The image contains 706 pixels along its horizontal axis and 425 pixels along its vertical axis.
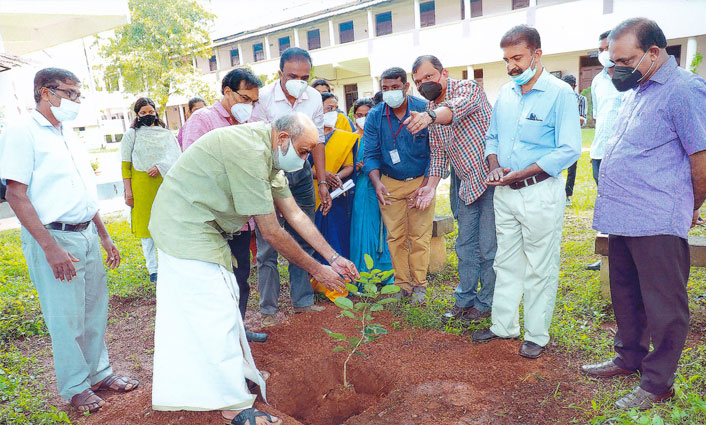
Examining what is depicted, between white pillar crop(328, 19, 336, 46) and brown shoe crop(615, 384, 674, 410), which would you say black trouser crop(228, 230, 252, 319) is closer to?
brown shoe crop(615, 384, 674, 410)

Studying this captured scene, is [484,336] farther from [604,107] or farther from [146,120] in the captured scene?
[146,120]

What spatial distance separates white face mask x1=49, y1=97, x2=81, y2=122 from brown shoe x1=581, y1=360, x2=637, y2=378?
133 inches

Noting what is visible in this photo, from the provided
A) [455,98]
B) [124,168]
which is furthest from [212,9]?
[455,98]

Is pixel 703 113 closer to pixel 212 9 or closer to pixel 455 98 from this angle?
pixel 455 98

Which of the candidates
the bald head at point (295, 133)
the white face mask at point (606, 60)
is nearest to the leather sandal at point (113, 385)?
the bald head at point (295, 133)

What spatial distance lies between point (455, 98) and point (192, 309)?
86.8 inches

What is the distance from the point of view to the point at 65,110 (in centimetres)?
270

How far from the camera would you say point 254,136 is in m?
2.36

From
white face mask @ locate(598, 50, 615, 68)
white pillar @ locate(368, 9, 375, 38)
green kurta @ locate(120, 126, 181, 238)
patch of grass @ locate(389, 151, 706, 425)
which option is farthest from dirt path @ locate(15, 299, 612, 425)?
white pillar @ locate(368, 9, 375, 38)

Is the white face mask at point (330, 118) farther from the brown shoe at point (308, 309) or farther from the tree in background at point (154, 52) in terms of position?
the tree in background at point (154, 52)

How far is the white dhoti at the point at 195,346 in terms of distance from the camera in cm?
230

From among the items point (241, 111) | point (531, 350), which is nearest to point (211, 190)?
point (241, 111)

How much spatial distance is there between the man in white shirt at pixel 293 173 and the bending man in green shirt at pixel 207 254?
53.5 inches

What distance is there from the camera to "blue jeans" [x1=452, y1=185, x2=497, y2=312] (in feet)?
11.1
